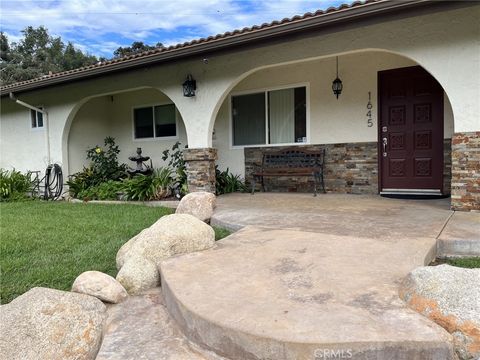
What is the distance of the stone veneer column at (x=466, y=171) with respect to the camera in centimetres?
504

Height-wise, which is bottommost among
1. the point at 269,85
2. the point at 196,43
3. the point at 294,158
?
the point at 294,158

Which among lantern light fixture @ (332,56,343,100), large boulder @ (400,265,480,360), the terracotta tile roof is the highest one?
the terracotta tile roof

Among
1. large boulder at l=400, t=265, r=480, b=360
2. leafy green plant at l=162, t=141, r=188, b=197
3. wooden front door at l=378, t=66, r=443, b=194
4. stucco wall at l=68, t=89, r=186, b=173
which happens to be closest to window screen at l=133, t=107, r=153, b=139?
stucco wall at l=68, t=89, r=186, b=173

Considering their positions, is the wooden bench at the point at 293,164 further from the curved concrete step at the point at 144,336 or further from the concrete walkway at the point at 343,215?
the curved concrete step at the point at 144,336

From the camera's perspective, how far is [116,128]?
11023 millimetres

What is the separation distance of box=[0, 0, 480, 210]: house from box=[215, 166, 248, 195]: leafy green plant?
1.13ft

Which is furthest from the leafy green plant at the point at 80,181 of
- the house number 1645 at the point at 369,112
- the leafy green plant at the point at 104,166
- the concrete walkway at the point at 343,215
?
the house number 1645 at the point at 369,112

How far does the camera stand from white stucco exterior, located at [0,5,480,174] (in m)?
5.12

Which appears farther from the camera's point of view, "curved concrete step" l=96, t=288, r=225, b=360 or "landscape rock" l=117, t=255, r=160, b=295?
"landscape rock" l=117, t=255, r=160, b=295

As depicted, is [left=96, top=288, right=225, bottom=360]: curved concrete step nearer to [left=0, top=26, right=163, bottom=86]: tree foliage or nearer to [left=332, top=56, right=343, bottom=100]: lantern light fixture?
[left=332, top=56, right=343, bottom=100]: lantern light fixture

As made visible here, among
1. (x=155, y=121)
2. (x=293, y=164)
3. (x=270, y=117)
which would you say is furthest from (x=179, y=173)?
(x=155, y=121)

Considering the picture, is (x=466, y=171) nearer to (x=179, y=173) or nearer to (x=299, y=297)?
(x=299, y=297)

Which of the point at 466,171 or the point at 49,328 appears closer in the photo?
the point at 49,328

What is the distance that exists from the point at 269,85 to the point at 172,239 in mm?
5785
